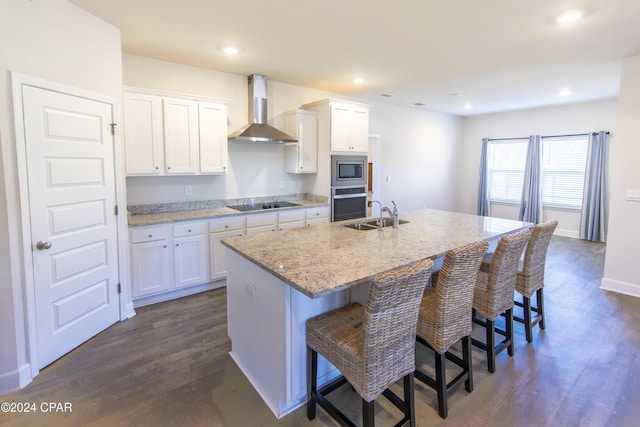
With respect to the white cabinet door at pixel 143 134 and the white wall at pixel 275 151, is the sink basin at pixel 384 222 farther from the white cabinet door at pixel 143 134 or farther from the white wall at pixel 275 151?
the white cabinet door at pixel 143 134

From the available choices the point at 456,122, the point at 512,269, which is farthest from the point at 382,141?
the point at 512,269

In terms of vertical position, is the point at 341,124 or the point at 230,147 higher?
the point at 341,124

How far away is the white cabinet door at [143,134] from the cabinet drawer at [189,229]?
67 centimetres

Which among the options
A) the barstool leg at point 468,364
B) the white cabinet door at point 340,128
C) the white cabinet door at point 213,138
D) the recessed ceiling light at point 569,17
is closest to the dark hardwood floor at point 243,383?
the barstool leg at point 468,364

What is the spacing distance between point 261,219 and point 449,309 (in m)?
2.77

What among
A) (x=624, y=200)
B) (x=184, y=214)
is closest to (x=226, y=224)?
(x=184, y=214)

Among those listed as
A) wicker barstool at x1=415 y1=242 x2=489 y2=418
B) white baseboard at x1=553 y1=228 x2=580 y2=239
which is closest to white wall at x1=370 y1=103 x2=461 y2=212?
white baseboard at x1=553 y1=228 x2=580 y2=239

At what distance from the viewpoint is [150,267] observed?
11.4 ft

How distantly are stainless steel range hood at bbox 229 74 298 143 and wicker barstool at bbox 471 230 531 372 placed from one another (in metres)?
3.01

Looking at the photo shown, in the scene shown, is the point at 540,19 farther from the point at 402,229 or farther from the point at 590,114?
the point at 590,114

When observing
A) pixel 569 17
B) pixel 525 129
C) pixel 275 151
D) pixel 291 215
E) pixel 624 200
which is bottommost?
pixel 291 215

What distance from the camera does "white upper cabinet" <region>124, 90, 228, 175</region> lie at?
3525 mm

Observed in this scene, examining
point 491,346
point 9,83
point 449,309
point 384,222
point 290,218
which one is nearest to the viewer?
point 449,309

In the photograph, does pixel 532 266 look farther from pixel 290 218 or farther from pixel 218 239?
pixel 218 239
